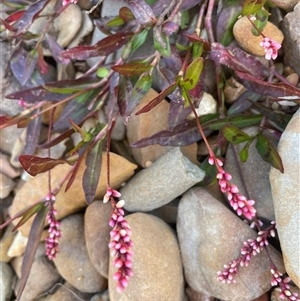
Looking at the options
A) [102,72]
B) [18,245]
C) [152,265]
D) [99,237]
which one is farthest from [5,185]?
[152,265]

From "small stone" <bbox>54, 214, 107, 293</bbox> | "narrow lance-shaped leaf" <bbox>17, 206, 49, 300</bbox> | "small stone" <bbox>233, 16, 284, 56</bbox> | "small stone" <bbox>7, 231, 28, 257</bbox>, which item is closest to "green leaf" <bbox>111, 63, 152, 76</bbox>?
"small stone" <bbox>233, 16, 284, 56</bbox>

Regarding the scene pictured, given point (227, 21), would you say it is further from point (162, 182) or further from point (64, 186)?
point (64, 186)

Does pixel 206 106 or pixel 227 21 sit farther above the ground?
pixel 227 21

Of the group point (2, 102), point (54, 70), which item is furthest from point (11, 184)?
point (54, 70)

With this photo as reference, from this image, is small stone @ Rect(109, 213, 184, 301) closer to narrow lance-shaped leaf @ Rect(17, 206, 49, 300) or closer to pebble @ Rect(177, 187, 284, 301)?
pebble @ Rect(177, 187, 284, 301)

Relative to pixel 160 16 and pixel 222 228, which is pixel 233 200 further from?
pixel 160 16

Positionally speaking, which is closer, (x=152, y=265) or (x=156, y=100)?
(x=156, y=100)

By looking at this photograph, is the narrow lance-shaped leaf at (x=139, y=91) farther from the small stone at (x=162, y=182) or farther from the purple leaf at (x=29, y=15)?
the purple leaf at (x=29, y=15)
